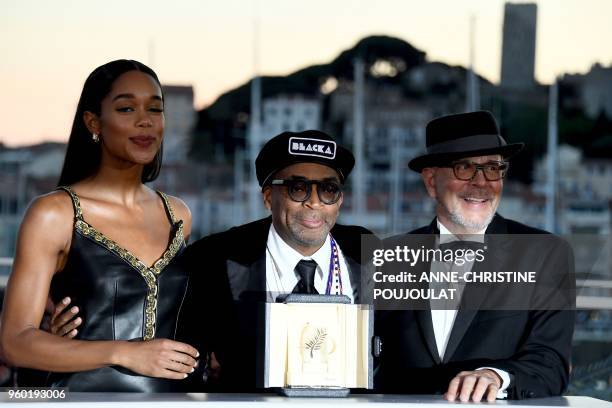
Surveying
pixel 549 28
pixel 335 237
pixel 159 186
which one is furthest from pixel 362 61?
pixel 335 237

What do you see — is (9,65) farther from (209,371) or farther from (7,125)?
(209,371)

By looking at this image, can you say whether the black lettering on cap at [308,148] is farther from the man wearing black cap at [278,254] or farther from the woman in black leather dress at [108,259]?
the woman in black leather dress at [108,259]

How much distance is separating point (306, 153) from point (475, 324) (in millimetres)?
564

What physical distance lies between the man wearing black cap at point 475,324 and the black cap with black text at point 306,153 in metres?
0.32

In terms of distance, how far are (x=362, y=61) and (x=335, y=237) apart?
657 centimetres

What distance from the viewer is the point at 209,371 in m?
3.00

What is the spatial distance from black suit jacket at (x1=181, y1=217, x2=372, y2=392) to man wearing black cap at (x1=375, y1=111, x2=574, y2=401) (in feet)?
0.59

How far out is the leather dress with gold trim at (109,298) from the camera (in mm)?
2830

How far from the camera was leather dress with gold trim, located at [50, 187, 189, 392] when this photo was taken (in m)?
2.83

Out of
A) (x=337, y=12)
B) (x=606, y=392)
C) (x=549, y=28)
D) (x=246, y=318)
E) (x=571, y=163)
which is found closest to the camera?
(x=246, y=318)

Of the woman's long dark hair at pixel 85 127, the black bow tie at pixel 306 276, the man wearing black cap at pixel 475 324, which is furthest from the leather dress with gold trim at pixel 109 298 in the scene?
the man wearing black cap at pixel 475 324

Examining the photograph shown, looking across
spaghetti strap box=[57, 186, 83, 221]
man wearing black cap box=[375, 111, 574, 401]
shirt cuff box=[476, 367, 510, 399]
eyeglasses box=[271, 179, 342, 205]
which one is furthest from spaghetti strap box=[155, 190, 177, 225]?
shirt cuff box=[476, 367, 510, 399]

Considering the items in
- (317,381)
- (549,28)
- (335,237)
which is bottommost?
(317,381)

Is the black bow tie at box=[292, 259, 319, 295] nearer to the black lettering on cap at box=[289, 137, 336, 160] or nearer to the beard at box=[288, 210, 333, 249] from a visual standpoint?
the beard at box=[288, 210, 333, 249]
